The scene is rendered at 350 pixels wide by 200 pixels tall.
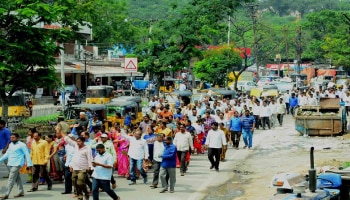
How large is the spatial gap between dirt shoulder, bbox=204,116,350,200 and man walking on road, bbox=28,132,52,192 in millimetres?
3957

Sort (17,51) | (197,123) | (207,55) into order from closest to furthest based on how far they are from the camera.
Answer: (17,51) → (197,123) → (207,55)

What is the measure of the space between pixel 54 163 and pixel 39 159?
0.95m

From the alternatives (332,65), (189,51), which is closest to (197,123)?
(189,51)

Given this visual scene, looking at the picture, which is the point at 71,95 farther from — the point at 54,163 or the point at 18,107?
the point at 54,163

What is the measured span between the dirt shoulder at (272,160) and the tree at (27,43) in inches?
255

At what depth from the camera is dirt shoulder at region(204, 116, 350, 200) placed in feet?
58.6

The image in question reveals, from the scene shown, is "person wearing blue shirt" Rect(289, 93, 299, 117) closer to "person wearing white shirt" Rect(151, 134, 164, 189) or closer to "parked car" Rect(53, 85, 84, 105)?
"parked car" Rect(53, 85, 84, 105)

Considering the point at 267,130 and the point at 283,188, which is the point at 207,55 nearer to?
the point at 267,130

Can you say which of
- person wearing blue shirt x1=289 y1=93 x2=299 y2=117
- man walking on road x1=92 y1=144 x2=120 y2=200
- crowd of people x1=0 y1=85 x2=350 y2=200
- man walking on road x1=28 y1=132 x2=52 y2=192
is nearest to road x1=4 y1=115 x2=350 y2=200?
man walking on road x1=28 y1=132 x2=52 y2=192

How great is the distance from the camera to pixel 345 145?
27.3m

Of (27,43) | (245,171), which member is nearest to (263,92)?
(245,171)

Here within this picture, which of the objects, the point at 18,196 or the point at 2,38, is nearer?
the point at 18,196

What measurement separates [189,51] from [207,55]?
20146 mm

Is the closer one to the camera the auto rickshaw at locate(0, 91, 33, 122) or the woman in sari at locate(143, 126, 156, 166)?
the woman in sari at locate(143, 126, 156, 166)
